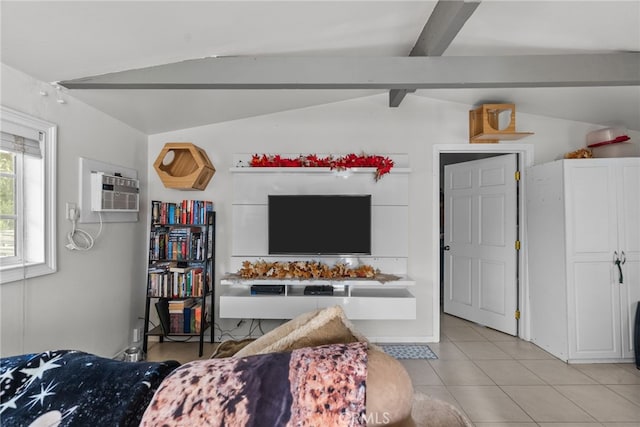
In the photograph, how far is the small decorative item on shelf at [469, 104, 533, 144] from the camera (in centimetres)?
335

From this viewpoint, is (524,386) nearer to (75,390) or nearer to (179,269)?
(75,390)

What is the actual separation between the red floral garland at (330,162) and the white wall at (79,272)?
4.14 feet

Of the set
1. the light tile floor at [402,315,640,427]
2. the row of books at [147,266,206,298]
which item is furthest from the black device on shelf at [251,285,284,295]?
the light tile floor at [402,315,640,427]

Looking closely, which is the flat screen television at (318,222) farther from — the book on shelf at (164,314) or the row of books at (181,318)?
the book on shelf at (164,314)

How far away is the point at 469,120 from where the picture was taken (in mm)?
3639

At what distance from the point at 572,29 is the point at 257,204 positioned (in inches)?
113

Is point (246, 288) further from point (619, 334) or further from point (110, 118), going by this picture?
point (619, 334)

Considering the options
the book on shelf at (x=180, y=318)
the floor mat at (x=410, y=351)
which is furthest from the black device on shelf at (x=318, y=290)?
the book on shelf at (x=180, y=318)

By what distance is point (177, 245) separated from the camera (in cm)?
326

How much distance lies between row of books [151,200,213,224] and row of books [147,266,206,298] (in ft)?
1.54

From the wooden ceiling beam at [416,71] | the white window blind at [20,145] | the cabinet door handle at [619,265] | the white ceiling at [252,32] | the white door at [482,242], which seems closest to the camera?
the white ceiling at [252,32]

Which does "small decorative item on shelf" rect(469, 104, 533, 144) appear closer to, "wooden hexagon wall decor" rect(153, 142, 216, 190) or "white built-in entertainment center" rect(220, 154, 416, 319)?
"white built-in entertainment center" rect(220, 154, 416, 319)

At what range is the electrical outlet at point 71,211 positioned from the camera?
2.44 metres

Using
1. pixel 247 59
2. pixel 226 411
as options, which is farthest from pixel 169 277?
pixel 226 411
